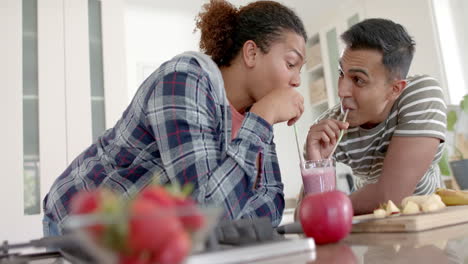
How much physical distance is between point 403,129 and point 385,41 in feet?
1.06

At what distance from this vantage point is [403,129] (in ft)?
4.66

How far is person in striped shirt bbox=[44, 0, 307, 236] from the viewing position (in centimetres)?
91

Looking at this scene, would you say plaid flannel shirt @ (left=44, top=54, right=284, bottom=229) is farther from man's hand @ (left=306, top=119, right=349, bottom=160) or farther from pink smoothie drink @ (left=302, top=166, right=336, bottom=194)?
man's hand @ (left=306, top=119, right=349, bottom=160)

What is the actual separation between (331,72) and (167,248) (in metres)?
4.00

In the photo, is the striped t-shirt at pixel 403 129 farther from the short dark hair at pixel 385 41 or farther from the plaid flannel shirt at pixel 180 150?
the plaid flannel shirt at pixel 180 150

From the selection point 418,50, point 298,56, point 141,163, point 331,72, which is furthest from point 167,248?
point 331,72

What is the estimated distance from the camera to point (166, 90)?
3.11 feet

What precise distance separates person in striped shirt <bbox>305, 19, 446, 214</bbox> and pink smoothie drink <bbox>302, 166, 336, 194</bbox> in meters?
0.30

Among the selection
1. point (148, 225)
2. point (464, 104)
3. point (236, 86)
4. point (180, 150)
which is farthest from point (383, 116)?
point (148, 225)

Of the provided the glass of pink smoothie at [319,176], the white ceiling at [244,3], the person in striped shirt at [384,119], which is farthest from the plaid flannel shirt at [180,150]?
the white ceiling at [244,3]

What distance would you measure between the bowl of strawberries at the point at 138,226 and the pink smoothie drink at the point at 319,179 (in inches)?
32.7

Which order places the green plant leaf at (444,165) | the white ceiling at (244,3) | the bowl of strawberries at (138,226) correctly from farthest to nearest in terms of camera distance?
the white ceiling at (244,3) < the green plant leaf at (444,165) < the bowl of strawberries at (138,226)

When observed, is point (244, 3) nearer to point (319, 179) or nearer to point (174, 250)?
point (319, 179)

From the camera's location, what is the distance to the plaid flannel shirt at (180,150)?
896 mm
